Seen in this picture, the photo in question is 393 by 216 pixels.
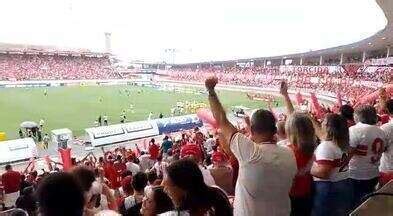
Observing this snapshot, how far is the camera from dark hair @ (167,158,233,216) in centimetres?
248

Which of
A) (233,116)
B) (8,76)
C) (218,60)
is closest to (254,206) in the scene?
(233,116)

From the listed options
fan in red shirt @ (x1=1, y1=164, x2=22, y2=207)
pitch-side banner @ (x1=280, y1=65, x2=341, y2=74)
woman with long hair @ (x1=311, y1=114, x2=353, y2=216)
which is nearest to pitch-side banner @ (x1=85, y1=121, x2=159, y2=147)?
fan in red shirt @ (x1=1, y1=164, x2=22, y2=207)

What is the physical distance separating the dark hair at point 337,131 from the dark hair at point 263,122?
1082 millimetres

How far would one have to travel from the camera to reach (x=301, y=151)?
3.71 metres

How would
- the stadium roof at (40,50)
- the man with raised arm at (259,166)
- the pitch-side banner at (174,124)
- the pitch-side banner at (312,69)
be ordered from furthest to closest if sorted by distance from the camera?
the stadium roof at (40,50) → the pitch-side banner at (312,69) → the pitch-side banner at (174,124) → the man with raised arm at (259,166)

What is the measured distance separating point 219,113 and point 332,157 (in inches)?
54.2

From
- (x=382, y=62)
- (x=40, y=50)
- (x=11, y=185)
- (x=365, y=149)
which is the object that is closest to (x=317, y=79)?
(x=382, y=62)

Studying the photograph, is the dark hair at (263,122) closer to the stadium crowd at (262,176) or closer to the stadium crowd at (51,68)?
the stadium crowd at (262,176)

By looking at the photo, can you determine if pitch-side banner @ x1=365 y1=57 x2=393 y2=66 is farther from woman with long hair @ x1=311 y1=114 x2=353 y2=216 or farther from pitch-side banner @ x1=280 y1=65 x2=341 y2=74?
woman with long hair @ x1=311 y1=114 x2=353 y2=216

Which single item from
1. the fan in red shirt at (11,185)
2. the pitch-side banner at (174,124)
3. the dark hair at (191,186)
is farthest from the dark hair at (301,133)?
the pitch-side banner at (174,124)

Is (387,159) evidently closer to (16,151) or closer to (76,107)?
(16,151)

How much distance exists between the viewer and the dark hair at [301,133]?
144 inches

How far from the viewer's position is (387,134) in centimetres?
471

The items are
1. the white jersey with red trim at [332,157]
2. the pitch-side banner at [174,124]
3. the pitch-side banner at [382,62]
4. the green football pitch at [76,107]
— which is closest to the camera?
the white jersey with red trim at [332,157]
